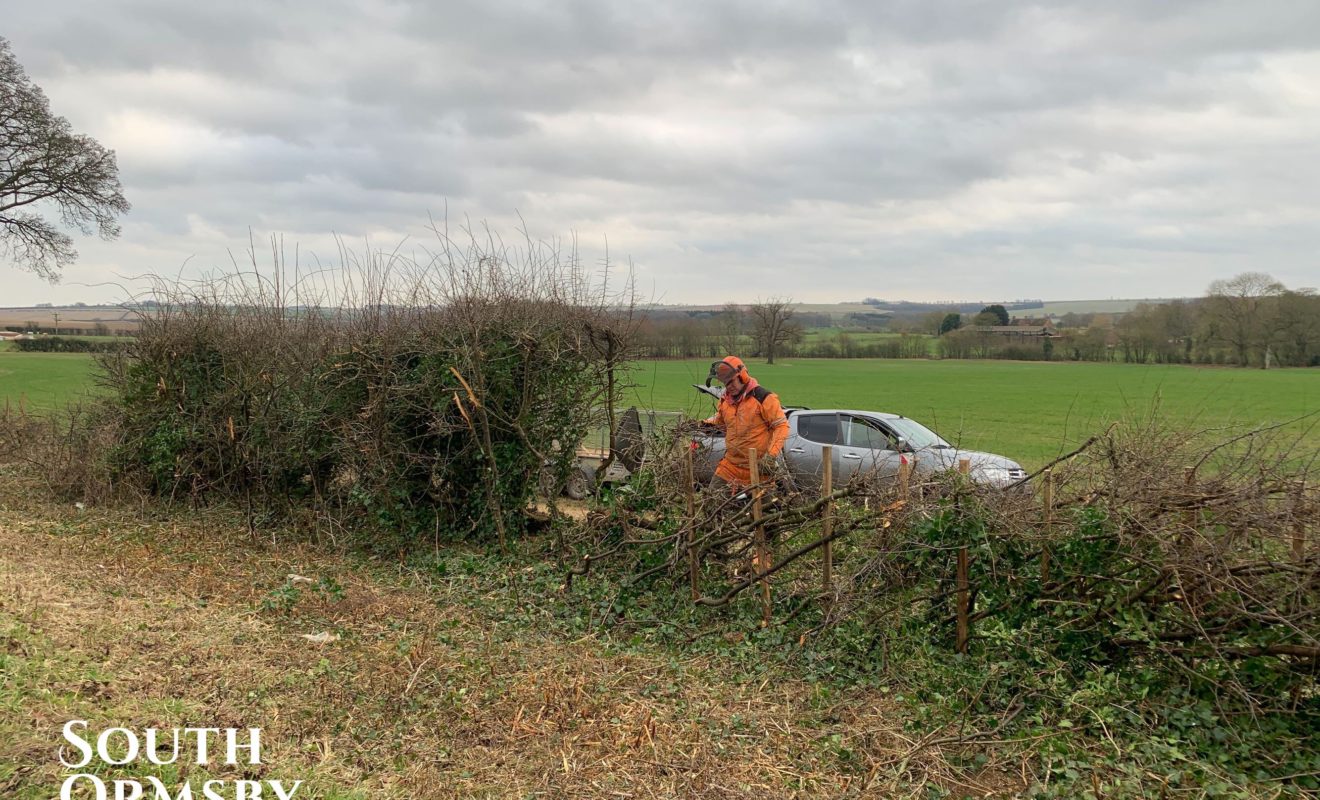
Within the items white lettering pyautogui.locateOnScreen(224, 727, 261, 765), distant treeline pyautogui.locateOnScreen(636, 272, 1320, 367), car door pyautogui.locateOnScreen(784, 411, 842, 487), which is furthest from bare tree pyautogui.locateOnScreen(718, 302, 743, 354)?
white lettering pyautogui.locateOnScreen(224, 727, 261, 765)

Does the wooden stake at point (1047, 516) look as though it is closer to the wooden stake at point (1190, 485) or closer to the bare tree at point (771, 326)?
the wooden stake at point (1190, 485)

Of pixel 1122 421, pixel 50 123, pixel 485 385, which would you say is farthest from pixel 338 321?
pixel 50 123

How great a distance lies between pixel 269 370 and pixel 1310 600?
9819mm

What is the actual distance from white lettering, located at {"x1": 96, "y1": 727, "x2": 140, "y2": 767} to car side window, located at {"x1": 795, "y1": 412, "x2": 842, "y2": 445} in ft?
30.7

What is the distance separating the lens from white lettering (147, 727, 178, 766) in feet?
12.4

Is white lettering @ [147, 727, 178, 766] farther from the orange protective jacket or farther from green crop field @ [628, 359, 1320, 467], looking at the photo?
green crop field @ [628, 359, 1320, 467]

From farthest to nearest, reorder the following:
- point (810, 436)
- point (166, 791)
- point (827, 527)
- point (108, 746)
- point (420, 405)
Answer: point (810, 436), point (420, 405), point (827, 527), point (108, 746), point (166, 791)

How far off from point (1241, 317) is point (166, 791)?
223 feet

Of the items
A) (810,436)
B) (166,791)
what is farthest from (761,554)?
(810,436)

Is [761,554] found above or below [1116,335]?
below

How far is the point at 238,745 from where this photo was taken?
4.01 meters

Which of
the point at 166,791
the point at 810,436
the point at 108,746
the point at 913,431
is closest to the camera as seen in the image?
the point at 166,791

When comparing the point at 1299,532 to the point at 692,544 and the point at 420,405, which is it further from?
the point at 420,405

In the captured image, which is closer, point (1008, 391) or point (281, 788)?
point (281, 788)
